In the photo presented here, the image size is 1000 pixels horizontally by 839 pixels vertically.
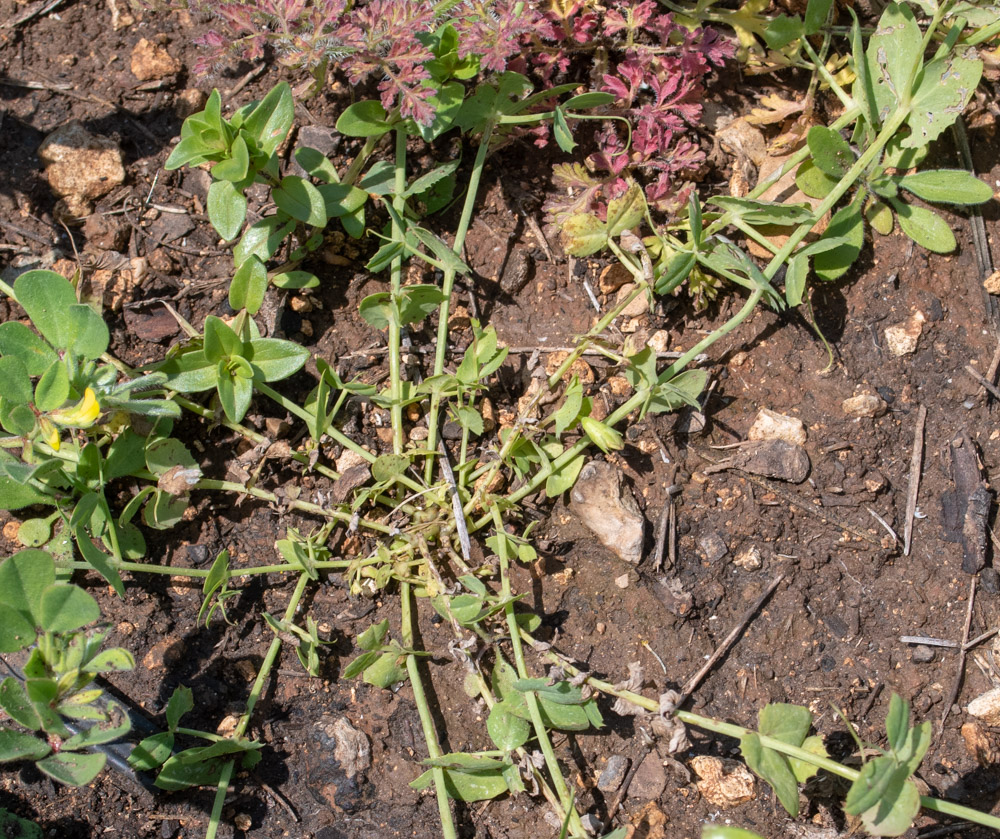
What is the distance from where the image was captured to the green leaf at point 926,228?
2.71 meters

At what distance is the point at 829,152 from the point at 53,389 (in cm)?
242

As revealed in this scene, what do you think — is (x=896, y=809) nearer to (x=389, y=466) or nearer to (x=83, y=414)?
(x=389, y=466)

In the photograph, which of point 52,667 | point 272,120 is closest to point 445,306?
point 272,120

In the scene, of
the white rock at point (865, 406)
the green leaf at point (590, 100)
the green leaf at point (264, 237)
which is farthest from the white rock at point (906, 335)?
the green leaf at point (264, 237)

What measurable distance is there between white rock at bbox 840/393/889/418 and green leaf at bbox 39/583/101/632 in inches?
91.8

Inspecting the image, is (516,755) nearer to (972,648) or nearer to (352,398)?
(352,398)

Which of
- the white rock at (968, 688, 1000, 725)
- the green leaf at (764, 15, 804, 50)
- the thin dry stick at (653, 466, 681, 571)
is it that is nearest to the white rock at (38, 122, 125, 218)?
the thin dry stick at (653, 466, 681, 571)

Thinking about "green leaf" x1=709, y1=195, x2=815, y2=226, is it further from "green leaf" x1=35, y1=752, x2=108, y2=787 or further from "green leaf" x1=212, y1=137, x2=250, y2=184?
"green leaf" x1=35, y1=752, x2=108, y2=787

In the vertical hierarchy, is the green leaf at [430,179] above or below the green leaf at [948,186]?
above

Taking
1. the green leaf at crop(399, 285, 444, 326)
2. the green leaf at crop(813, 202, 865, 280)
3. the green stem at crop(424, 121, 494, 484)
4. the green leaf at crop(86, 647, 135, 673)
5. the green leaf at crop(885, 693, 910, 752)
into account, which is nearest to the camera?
the green leaf at crop(885, 693, 910, 752)

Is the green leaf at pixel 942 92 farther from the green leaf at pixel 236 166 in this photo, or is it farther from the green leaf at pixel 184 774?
the green leaf at pixel 184 774

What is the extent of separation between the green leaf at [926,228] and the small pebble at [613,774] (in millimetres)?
1981

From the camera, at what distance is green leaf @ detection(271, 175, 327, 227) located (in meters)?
2.52

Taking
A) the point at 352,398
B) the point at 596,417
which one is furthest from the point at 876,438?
the point at 352,398
